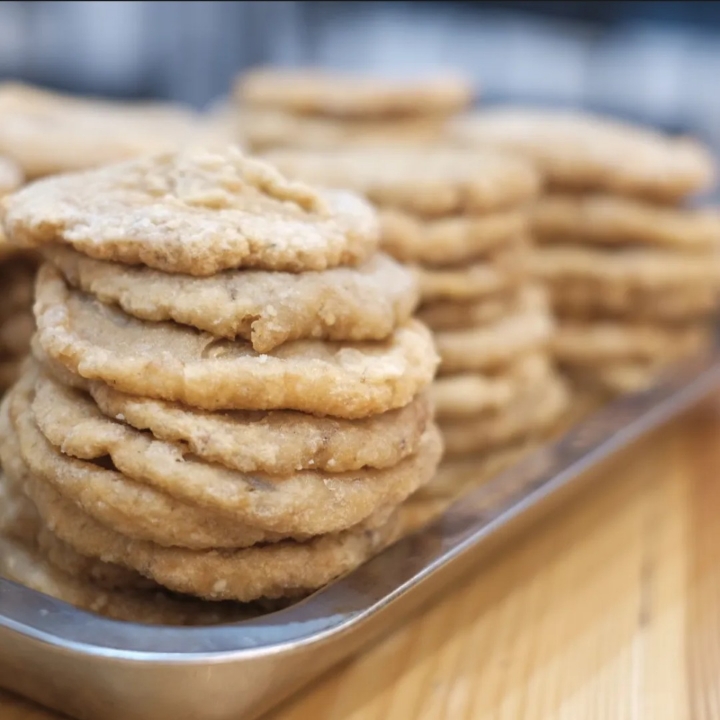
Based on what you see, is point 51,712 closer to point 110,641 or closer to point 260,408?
point 110,641

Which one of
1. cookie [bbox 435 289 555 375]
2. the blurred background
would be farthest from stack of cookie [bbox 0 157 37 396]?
the blurred background

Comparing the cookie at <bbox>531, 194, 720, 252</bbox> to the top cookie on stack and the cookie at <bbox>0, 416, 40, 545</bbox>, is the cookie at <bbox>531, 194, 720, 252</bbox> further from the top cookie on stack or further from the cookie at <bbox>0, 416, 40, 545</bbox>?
the cookie at <bbox>0, 416, 40, 545</bbox>

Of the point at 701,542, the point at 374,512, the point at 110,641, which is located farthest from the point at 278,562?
the point at 701,542

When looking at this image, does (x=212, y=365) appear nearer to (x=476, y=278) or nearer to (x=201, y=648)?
(x=201, y=648)

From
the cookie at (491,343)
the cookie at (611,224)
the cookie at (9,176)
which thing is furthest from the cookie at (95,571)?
the cookie at (611,224)

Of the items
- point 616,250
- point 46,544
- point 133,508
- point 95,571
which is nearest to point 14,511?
point 46,544

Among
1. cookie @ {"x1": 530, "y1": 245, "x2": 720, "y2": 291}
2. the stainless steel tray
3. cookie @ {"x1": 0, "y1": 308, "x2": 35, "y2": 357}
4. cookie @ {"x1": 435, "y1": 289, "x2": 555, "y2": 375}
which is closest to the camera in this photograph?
the stainless steel tray
